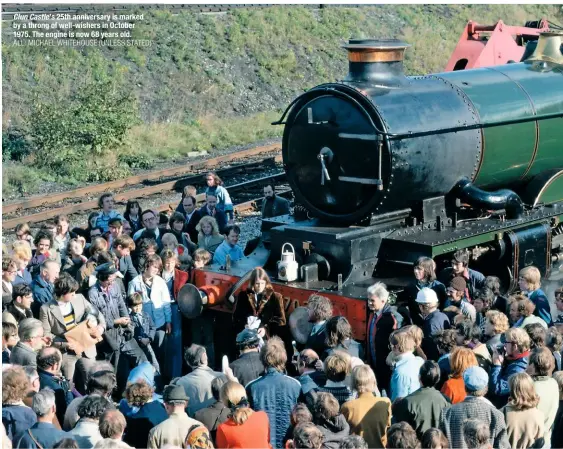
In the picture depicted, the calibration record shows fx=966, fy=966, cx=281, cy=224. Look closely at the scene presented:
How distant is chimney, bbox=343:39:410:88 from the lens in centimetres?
971

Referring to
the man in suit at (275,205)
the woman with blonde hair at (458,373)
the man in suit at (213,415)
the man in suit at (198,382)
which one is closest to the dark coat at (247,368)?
the man in suit at (198,382)

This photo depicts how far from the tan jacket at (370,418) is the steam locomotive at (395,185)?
82.1 inches

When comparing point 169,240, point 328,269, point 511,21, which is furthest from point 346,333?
point 511,21

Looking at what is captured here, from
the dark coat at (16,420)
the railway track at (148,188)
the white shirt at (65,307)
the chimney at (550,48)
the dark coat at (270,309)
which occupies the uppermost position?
the chimney at (550,48)

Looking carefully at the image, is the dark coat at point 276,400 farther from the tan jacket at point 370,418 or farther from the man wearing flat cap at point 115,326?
the man wearing flat cap at point 115,326

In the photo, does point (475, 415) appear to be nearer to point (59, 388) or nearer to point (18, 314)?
point (59, 388)

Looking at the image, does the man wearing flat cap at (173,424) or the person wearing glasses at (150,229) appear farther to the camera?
the person wearing glasses at (150,229)

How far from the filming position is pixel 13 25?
24953 millimetres

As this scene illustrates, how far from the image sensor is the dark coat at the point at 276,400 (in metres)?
6.95

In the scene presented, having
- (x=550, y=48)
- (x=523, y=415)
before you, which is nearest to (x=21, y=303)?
(x=523, y=415)

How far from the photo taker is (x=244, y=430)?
20.7ft

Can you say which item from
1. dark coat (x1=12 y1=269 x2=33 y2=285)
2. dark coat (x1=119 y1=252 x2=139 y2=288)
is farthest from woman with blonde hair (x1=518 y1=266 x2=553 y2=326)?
dark coat (x1=12 y1=269 x2=33 y2=285)

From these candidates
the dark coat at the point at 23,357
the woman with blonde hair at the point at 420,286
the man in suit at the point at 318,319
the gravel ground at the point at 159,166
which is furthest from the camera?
the gravel ground at the point at 159,166

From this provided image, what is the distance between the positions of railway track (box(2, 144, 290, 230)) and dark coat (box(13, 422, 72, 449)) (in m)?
8.59
